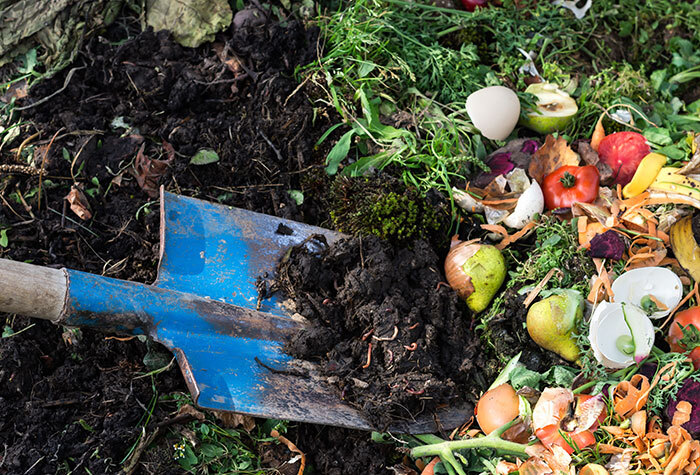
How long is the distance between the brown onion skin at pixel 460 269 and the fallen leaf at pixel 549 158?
1.83 feet

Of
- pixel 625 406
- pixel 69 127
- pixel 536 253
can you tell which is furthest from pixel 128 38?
pixel 625 406

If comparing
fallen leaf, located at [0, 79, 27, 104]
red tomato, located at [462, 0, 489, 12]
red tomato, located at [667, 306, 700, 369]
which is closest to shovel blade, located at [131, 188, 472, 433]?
red tomato, located at [667, 306, 700, 369]

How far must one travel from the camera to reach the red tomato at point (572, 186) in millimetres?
2846

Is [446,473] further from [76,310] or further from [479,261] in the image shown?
[76,310]

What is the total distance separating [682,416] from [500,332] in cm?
75

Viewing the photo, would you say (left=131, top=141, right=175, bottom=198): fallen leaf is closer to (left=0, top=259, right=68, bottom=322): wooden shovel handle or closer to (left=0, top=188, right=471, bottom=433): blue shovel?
(left=0, top=188, right=471, bottom=433): blue shovel

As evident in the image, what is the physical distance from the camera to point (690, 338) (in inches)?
92.4

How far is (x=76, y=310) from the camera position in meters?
2.08

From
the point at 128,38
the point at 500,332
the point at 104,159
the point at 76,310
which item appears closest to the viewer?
the point at 76,310

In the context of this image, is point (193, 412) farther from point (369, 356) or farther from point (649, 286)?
point (649, 286)

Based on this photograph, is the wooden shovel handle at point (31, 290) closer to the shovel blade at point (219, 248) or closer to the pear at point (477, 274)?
the shovel blade at point (219, 248)

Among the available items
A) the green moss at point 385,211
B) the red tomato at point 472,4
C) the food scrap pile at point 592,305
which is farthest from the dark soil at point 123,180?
the red tomato at point 472,4

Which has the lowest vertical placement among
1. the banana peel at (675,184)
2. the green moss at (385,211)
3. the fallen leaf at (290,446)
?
the fallen leaf at (290,446)

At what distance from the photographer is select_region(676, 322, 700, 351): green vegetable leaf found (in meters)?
2.34
